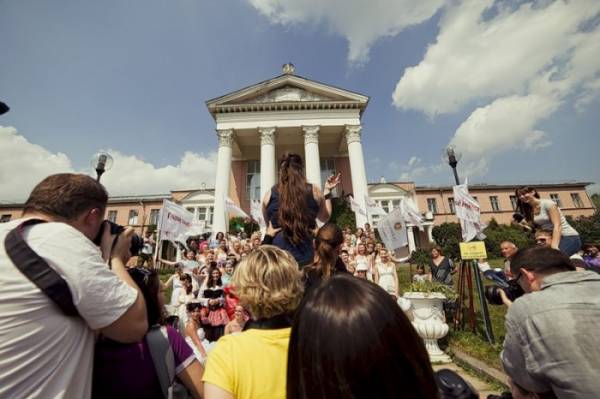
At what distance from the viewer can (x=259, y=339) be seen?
136cm

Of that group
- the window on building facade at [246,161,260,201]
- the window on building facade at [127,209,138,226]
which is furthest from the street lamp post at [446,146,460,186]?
the window on building facade at [127,209,138,226]

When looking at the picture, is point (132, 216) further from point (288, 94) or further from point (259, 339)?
point (259, 339)

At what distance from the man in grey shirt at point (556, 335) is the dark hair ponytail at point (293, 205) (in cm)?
182

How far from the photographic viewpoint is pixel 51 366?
1.13 meters

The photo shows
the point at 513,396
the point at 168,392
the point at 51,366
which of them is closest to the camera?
the point at 51,366

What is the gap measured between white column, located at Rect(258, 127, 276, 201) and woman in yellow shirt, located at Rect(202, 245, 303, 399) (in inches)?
797

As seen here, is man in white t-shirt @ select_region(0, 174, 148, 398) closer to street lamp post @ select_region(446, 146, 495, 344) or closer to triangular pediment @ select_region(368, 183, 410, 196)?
street lamp post @ select_region(446, 146, 495, 344)

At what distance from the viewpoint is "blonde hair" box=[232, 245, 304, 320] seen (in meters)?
1.56

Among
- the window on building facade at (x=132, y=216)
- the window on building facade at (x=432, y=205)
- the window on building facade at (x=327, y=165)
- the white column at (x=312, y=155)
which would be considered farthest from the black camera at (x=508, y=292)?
the window on building facade at (x=132, y=216)

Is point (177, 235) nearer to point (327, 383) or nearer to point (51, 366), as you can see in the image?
point (51, 366)

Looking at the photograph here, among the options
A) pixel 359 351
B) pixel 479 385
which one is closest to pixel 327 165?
pixel 479 385

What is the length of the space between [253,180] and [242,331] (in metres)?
28.3

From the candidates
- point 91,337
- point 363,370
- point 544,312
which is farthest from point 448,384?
point 91,337

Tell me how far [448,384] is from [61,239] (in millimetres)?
1719
